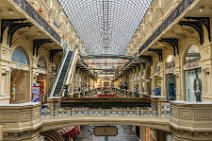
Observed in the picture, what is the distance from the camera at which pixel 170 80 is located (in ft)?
65.4

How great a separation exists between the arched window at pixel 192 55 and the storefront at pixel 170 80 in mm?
2734

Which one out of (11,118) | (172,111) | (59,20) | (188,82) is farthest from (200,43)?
(59,20)

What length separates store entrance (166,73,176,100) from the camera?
19.2m

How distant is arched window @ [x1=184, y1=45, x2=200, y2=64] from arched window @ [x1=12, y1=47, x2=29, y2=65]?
35.9 feet

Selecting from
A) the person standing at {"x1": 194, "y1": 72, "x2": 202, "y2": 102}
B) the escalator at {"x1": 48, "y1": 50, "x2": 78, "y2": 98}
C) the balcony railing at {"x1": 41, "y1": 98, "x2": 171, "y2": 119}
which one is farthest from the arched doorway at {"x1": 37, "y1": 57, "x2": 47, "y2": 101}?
the person standing at {"x1": 194, "y1": 72, "x2": 202, "y2": 102}

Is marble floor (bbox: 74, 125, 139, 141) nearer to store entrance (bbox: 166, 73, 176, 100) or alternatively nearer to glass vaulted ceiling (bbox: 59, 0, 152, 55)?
store entrance (bbox: 166, 73, 176, 100)

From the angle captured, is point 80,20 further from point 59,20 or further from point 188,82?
point 188,82

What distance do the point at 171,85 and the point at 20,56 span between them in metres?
12.0

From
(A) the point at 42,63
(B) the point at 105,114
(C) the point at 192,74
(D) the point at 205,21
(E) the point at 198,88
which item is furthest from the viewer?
(A) the point at 42,63

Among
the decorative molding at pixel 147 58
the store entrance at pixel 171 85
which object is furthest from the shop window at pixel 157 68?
the store entrance at pixel 171 85

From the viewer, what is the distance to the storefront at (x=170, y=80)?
1899 centimetres

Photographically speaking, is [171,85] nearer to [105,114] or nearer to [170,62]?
[170,62]

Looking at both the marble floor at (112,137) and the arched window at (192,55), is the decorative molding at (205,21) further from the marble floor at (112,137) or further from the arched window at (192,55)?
the marble floor at (112,137)

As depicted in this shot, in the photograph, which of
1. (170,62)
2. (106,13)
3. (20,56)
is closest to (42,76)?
(20,56)
